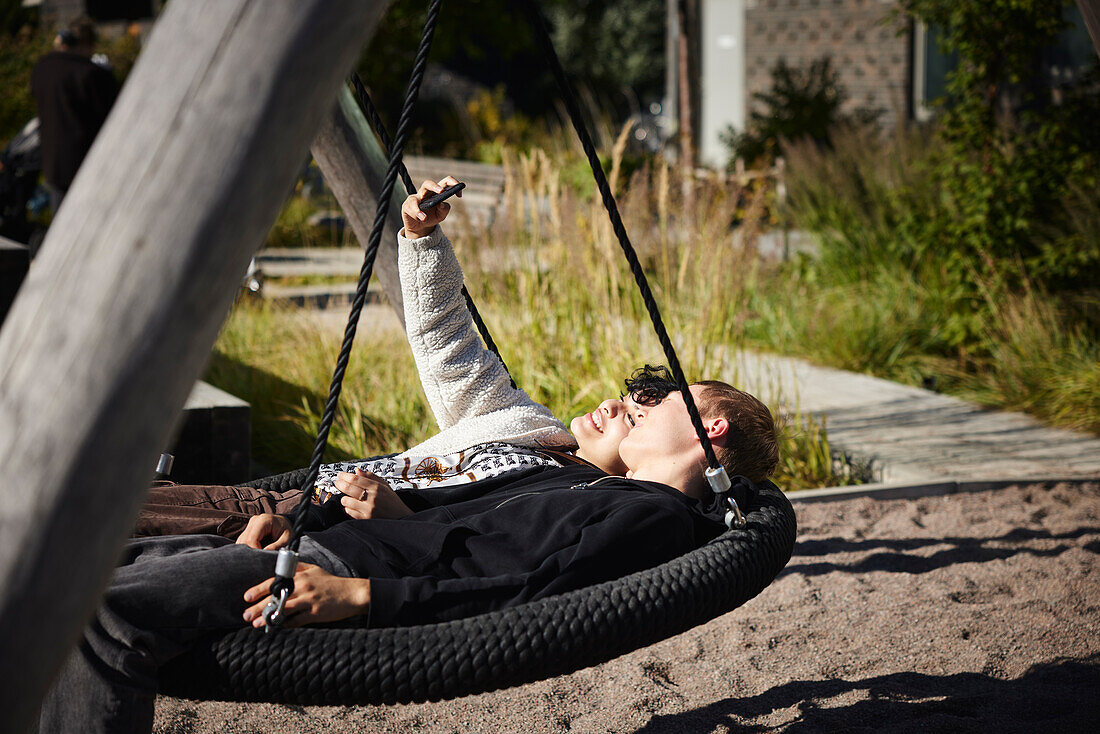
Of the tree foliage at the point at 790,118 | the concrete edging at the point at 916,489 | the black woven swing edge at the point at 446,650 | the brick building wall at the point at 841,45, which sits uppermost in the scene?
the brick building wall at the point at 841,45

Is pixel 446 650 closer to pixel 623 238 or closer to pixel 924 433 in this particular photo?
pixel 623 238

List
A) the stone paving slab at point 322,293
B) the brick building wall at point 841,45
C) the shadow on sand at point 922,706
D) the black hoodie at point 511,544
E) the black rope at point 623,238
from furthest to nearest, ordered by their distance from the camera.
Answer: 1. the brick building wall at point 841,45
2. the stone paving slab at point 322,293
3. the shadow on sand at point 922,706
4. the black rope at point 623,238
5. the black hoodie at point 511,544

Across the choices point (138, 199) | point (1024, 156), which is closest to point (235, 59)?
point (138, 199)

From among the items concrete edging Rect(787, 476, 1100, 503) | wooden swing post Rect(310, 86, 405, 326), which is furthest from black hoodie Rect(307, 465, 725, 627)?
concrete edging Rect(787, 476, 1100, 503)

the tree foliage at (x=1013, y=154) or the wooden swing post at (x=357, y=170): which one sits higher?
the tree foliage at (x=1013, y=154)

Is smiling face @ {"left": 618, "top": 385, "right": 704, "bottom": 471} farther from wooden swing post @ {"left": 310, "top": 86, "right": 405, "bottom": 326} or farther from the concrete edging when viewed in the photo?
the concrete edging

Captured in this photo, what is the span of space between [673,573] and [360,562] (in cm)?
55

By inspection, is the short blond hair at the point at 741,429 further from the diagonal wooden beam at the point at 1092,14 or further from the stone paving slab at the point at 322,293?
the stone paving slab at the point at 322,293

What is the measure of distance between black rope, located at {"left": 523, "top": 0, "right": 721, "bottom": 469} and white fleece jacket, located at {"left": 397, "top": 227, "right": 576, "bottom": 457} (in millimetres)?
443

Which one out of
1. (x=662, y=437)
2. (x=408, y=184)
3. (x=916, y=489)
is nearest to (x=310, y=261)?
(x=916, y=489)

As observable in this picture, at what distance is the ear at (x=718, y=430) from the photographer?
6.84 feet

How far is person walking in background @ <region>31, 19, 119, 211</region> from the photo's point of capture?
20.2 ft

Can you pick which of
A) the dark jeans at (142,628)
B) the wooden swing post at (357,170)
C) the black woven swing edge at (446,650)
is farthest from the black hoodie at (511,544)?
the wooden swing post at (357,170)

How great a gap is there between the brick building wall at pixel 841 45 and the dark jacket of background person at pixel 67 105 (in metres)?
7.58
